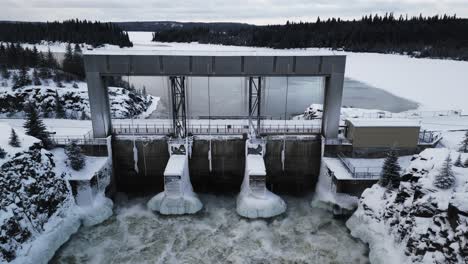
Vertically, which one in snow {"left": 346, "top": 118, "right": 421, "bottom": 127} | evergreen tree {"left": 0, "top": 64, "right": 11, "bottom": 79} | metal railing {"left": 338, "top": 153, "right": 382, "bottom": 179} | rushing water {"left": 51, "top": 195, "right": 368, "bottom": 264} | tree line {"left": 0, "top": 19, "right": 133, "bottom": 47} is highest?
tree line {"left": 0, "top": 19, "right": 133, "bottom": 47}

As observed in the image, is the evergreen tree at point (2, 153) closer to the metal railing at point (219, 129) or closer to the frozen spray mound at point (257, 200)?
the metal railing at point (219, 129)

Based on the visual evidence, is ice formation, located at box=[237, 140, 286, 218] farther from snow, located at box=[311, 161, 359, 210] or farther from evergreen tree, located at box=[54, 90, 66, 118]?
evergreen tree, located at box=[54, 90, 66, 118]

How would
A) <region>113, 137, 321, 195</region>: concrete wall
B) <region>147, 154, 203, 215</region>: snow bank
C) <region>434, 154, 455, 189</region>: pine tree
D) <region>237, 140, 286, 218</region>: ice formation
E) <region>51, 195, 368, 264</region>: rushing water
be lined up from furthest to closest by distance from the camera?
<region>113, 137, 321, 195</region>: concrete wall → <region>237, 140, 286, 218</region>: ice formation → <region>147, 154, 203, 215</region>: snow bank → <region>51, 195, 368, 264</region>: rushing water → <region>434, 154, 455, 189</region>: pine tree

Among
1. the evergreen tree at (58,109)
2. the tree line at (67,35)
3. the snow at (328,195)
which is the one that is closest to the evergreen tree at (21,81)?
the evergreen tree at (58,109)

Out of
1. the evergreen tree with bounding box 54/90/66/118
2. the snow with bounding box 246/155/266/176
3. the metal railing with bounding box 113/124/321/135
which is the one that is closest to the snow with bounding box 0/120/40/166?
the metal railing with bounding box 113/124/321/135

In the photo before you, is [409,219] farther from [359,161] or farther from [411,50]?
[411,50]

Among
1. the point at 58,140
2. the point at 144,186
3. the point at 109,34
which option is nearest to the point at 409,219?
the point at 144,186
